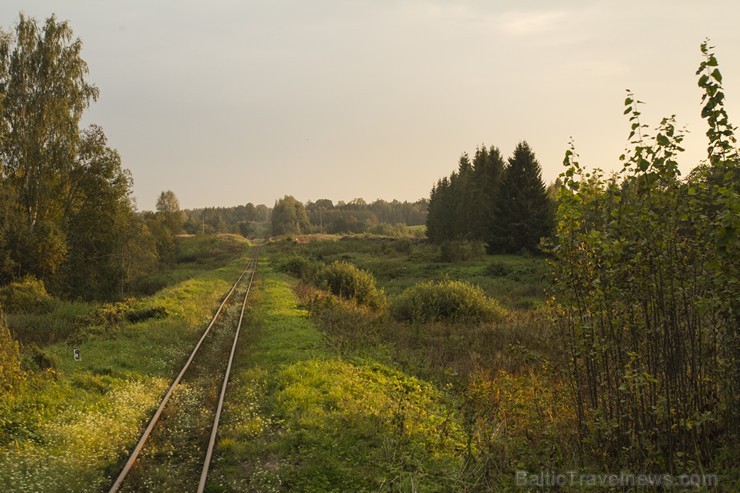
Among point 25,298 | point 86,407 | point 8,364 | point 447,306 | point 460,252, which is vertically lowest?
point 86,407

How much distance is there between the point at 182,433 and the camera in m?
8.88

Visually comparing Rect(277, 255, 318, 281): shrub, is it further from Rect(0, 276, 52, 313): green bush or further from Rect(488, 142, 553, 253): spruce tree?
Rect(488, 142, 553, 253): spruce tree

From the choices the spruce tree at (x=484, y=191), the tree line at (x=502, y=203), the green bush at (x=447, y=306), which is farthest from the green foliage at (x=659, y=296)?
the spruce tree at (x=484, y=191)

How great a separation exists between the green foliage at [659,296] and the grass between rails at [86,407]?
7040 mm

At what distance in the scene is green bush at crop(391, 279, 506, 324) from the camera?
20578 millimetres

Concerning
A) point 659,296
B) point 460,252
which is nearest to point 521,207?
point 460,252

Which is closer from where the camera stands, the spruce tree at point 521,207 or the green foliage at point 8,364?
the green foliage at point 8,364

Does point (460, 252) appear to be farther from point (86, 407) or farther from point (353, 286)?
point (86, 407)

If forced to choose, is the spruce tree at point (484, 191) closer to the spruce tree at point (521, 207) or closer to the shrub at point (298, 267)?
the spruce tree at point (521, 207)

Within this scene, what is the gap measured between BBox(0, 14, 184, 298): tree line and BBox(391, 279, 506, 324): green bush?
70.0ft

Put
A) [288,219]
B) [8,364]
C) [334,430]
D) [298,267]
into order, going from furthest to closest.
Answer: [288,219]
[298,267]
[8,364]
[334,430]

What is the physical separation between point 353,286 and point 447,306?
6.55 meters

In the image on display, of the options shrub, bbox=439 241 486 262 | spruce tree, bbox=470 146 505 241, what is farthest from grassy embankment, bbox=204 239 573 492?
spruce tree, bbox=470 146 505 241

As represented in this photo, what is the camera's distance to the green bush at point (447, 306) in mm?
20578
